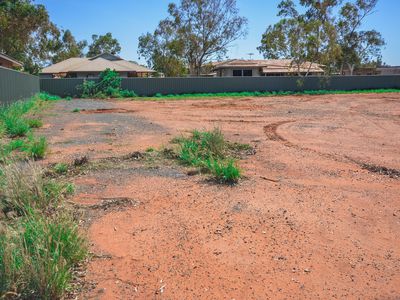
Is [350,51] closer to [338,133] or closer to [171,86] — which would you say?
[171,86]

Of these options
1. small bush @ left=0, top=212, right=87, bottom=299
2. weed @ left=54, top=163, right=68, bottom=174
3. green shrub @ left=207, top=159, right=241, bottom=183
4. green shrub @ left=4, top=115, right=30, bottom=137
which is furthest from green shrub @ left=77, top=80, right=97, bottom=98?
small bush @ left=0, top=212, right=87, bottom=299

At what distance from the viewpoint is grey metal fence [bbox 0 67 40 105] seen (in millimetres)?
14053

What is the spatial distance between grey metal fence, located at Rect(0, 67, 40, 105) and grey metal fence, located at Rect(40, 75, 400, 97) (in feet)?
31.7

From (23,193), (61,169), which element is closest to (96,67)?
(61,169)

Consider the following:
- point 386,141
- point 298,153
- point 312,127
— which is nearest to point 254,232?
point 298,153

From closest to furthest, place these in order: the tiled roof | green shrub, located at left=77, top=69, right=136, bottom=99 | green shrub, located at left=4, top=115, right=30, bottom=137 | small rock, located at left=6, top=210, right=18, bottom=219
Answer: small rock, located at left=6, top=210, right=18, bottom=219 → green shrub, located at left=4, top=115, right=30, bottom=137 → green shrub, located at left=77, top=69, right=136, bottom=99 → the tiled roof

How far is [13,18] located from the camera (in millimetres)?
36969

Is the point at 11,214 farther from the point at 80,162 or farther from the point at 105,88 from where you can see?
the point at 105,88

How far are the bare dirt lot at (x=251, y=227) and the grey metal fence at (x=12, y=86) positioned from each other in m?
7.21

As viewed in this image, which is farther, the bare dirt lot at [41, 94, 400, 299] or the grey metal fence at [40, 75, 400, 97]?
the grey metal fence at [40, 75, 400, 97]

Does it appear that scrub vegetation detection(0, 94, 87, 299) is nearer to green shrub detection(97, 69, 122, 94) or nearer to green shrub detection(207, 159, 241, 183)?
green shrub detection(207, 159, 241, 183)

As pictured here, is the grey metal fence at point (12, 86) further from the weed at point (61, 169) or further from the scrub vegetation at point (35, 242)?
the scrub vegetation at point (35, 242)

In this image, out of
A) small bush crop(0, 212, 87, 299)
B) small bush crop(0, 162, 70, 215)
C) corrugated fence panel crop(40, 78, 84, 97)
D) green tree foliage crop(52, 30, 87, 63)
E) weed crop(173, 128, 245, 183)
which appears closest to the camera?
small bush crop(0, 212, 87, 299)

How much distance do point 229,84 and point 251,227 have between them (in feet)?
94.6
